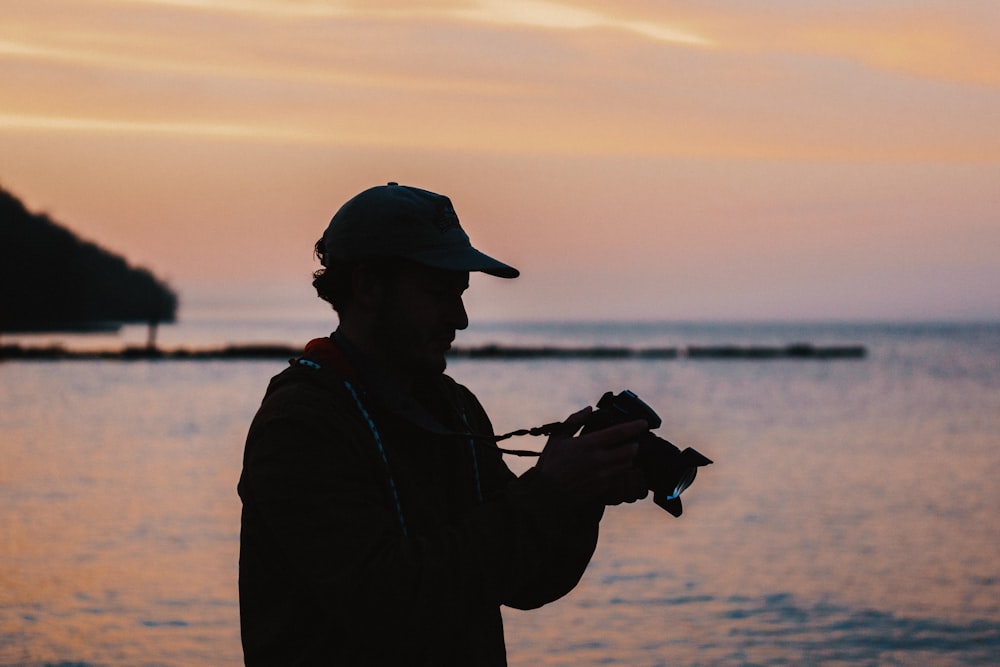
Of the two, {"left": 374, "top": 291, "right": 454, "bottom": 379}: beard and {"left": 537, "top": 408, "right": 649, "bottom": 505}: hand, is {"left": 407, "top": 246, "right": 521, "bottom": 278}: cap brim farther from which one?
{"left": 537, "top": 408, "right": 649, "bottom": 505}: hand

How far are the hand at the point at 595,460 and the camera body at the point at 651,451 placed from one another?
0.26ft

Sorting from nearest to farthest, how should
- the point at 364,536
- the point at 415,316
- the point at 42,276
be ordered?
the point at 364,536 → the point at 415,316 → the point at 42,276

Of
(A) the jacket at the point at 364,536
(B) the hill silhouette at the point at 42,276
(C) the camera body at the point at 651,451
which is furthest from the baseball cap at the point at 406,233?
(B) the hill silhouette at the point at 42,276

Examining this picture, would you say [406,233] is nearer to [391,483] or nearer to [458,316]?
[458,316]

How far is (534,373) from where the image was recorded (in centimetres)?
6538

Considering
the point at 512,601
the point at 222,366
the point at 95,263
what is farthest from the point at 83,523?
the point at 95,263

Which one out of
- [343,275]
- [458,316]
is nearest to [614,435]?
[458,316]

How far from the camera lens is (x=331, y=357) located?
2.23 metres

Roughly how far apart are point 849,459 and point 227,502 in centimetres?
1285

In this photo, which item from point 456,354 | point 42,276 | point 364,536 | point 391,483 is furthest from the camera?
point 42,276

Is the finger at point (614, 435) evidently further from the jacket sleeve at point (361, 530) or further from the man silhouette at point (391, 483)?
the jacket sleeve at point (361, 530)

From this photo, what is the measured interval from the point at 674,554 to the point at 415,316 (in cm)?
1160

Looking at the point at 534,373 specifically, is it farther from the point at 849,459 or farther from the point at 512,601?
the point at 512,601

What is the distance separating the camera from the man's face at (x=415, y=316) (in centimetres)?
227
